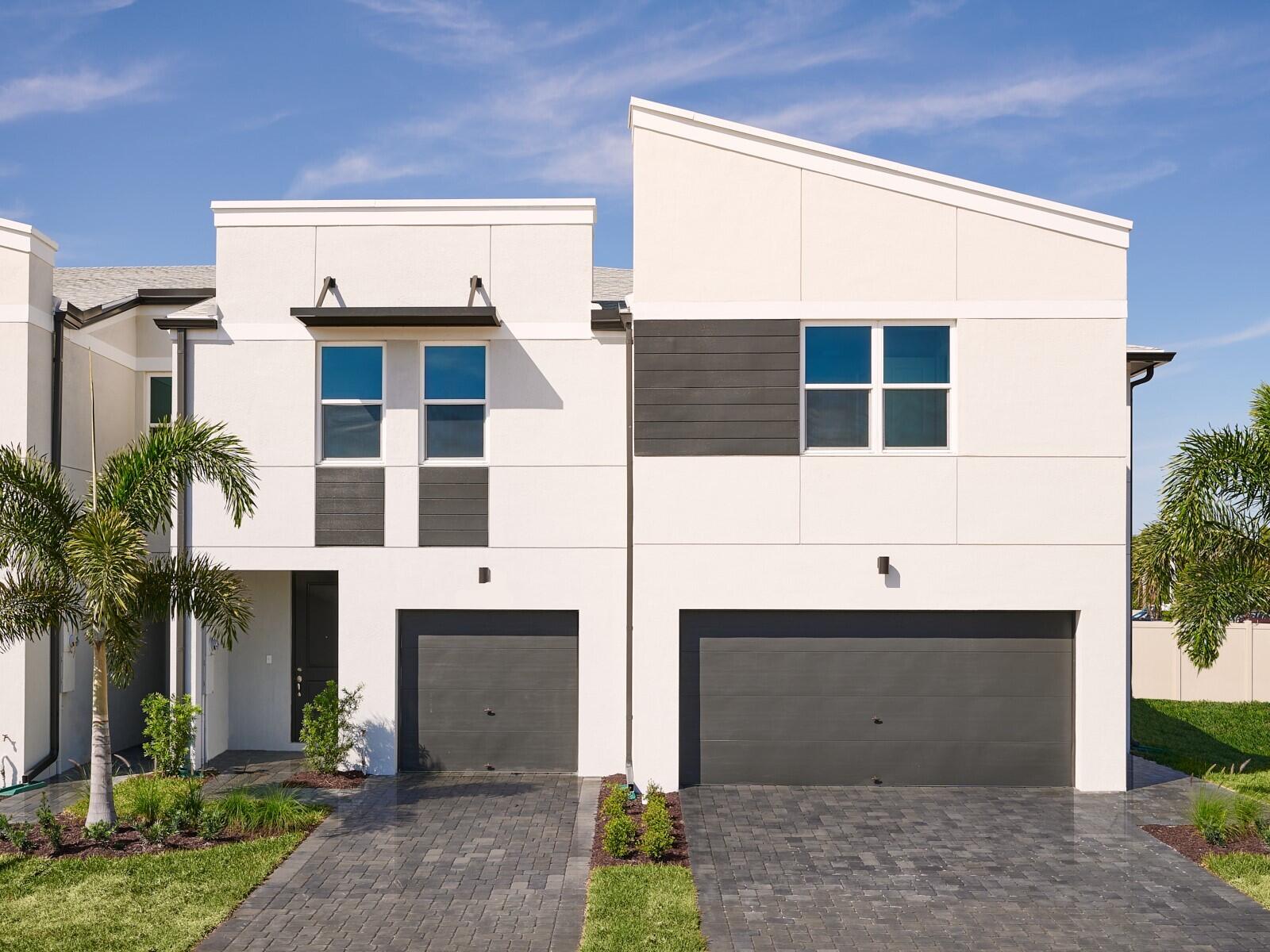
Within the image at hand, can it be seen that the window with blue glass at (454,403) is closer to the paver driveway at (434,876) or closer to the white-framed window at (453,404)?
the white-framed window at (453,404)

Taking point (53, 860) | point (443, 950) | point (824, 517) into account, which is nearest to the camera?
point (443, 950)

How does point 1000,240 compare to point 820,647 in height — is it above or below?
above

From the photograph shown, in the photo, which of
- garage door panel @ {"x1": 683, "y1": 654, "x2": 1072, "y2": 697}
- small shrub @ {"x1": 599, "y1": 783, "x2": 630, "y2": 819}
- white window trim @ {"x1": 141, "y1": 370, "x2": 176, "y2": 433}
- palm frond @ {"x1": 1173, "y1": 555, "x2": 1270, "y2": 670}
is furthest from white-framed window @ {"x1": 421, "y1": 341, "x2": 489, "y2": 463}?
palm frond @ {"x1": 1173, "y1": 555, "x2": 1270, "y2": 670}

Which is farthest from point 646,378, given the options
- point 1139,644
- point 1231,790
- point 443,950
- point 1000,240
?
point 1139,644

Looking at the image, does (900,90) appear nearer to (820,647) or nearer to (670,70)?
(670,70)

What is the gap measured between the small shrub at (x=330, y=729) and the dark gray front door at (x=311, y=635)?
51.5 inches

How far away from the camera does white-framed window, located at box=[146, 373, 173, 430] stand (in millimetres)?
13172

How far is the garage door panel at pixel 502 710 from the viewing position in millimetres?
11727

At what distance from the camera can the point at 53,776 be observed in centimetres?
1140

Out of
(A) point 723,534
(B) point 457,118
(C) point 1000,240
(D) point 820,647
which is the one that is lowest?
(D) point 820,647

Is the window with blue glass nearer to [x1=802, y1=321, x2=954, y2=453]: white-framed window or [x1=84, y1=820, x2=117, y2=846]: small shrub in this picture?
[x1=802, y1=321, x2=954, y2=453]: white-framed window

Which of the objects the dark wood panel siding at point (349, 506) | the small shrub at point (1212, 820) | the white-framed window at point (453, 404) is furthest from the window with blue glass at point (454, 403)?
the small shrub at point (1212, 820)

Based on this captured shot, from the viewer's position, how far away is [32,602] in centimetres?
908

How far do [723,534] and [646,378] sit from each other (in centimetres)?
208
